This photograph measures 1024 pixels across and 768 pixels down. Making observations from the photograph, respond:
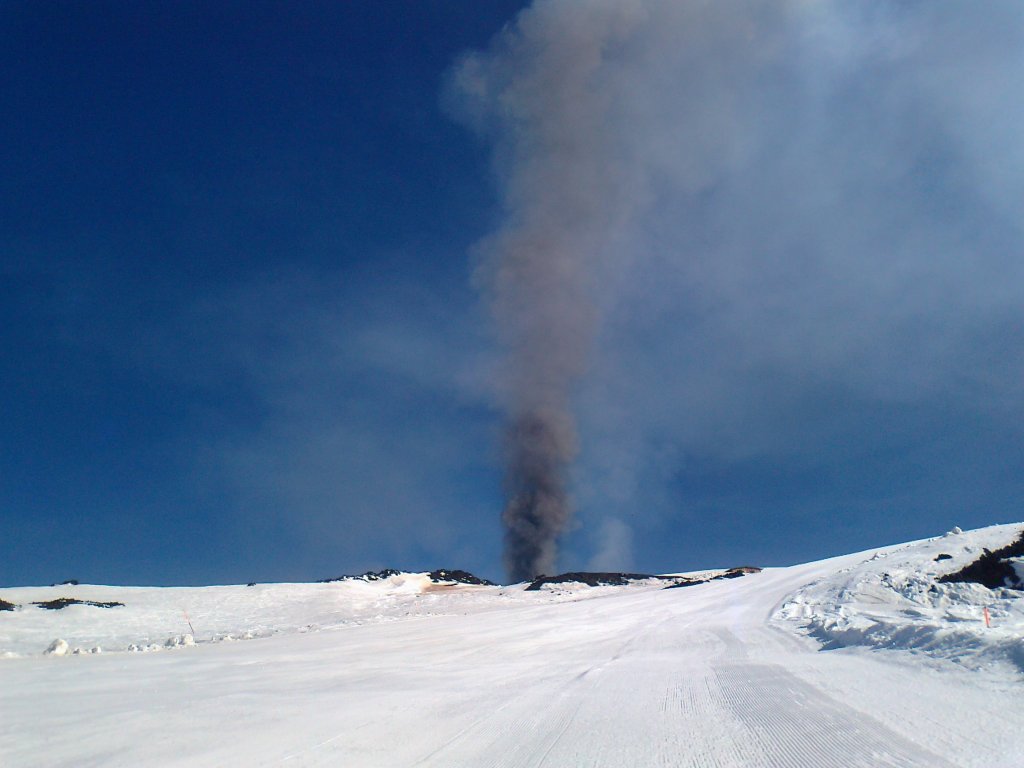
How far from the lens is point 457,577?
45.3 metres

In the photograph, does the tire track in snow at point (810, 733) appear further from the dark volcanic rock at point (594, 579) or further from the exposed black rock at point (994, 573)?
the dark volcanic rock at point (594, 579)

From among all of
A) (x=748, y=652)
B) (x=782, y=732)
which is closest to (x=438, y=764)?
(x=782, y=732)

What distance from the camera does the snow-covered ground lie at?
3961 mm

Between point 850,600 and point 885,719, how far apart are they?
14164 millimetres

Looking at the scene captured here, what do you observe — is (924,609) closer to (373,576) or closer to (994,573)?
(994,573)

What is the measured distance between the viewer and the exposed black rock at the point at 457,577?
4409 cm

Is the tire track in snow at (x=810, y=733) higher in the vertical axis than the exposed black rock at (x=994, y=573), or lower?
lower

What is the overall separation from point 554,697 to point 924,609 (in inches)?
421

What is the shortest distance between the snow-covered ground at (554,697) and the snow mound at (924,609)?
0.23 ft

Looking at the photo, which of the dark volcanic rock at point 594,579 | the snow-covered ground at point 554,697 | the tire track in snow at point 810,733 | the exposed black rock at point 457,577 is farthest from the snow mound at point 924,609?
the exposed black rock at point 457,577

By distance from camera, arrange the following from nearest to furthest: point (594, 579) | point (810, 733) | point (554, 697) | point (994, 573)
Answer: point (810, 733) < point (554, 697) < point (994, 573) < point (594, 579)

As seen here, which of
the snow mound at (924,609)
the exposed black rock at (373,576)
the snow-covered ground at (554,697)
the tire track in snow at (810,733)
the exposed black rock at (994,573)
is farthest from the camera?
the exposed black rock at (373,576)

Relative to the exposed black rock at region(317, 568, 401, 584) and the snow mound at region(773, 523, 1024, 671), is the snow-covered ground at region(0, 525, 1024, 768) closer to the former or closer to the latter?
the snow mound at region(773, 523, 1024, 671)

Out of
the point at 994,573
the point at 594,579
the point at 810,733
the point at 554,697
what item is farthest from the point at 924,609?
the point at 594,579
